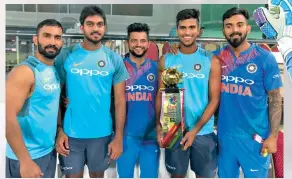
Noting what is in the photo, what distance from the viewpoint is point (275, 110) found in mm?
2305

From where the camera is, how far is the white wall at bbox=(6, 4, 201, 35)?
7.50 feet

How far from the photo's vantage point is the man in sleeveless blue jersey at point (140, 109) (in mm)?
2307

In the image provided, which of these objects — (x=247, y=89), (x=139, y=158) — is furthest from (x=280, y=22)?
(x=139, y=158)

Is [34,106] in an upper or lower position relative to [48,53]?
lower

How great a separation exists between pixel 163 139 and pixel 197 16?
3.04ft

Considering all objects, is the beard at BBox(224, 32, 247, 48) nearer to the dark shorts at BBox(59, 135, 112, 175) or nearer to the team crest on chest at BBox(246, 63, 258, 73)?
the team crest on chest at BBox(246, 63, 258, 73)

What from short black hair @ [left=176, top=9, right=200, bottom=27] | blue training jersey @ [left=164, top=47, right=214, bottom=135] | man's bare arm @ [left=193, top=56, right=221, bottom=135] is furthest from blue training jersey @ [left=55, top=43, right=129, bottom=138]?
man's bare arm @ [left=193, top=56, right=221, bottom=135]

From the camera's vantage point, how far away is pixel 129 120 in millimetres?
2344

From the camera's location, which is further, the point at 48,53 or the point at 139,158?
the point at 139,158

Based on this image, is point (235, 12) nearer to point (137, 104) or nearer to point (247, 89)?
point (247, 89)

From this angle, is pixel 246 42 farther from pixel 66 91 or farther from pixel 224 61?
pixel 66 91

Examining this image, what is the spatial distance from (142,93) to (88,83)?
40 cm

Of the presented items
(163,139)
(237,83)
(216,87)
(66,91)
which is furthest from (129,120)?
(237,83)

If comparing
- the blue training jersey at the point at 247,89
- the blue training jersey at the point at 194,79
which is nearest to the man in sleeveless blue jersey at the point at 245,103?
the blue training jersey at the point at 247,89
